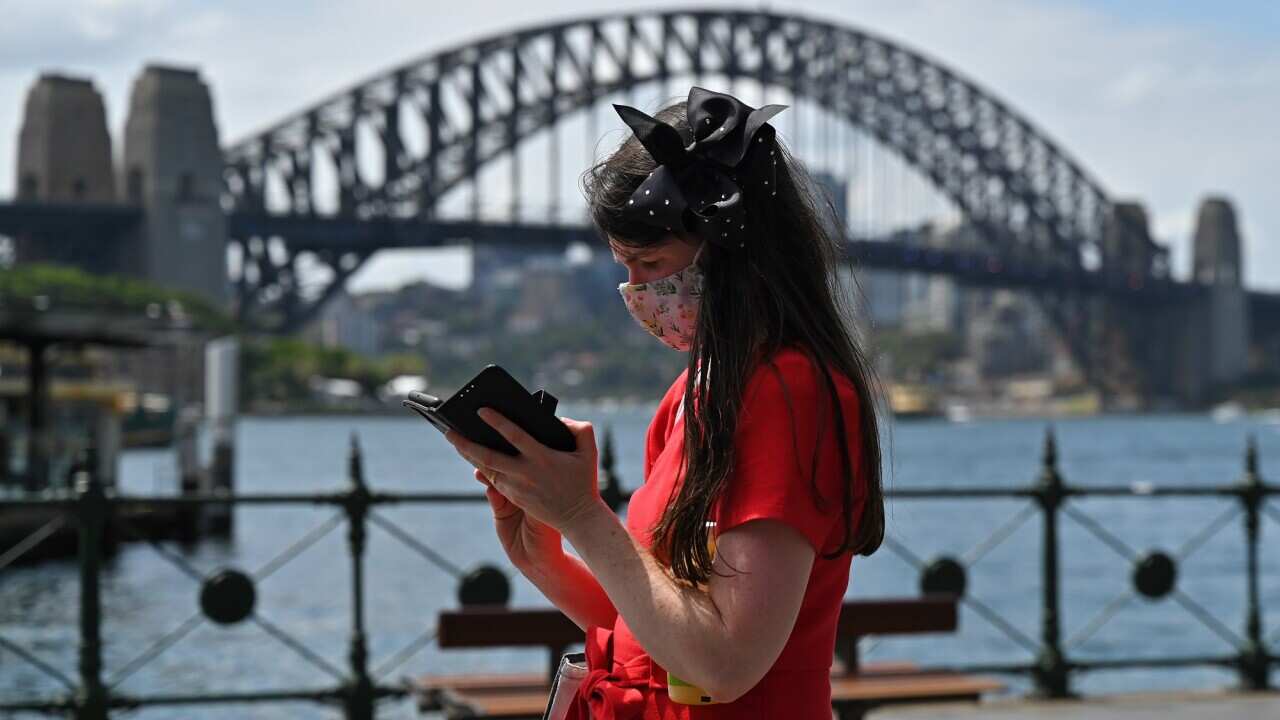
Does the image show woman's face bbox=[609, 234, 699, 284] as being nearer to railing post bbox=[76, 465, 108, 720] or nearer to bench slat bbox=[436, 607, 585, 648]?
bench slat bbox=[436, 607, 585, 648]

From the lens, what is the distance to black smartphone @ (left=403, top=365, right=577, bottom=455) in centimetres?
152

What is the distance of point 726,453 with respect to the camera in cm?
153

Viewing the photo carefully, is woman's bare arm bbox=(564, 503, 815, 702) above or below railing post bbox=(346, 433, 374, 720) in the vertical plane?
above

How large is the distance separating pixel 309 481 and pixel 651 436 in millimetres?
40141

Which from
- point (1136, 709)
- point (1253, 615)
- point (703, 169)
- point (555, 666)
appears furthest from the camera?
point (1253, 615)

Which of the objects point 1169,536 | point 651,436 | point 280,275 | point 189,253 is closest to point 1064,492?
point 651,436

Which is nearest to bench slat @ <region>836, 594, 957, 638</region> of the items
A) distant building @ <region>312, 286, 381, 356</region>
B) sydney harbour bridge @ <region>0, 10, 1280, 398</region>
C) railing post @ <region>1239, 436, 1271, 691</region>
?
railing post @ <region>1239, 436, 1271, 691</region>

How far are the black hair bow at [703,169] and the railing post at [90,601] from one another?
3743 millimetres

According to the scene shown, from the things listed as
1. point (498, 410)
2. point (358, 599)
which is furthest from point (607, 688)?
point (358, 599)

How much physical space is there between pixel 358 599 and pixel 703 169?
12.7ft

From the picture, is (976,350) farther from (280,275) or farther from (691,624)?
(691,624)

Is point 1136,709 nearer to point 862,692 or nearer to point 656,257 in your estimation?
point 862,692

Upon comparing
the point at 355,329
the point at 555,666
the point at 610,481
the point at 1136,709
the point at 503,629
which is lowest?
the point at 355,329

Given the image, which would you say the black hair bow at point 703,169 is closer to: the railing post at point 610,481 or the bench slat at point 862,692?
the bench slat at point 862,692
